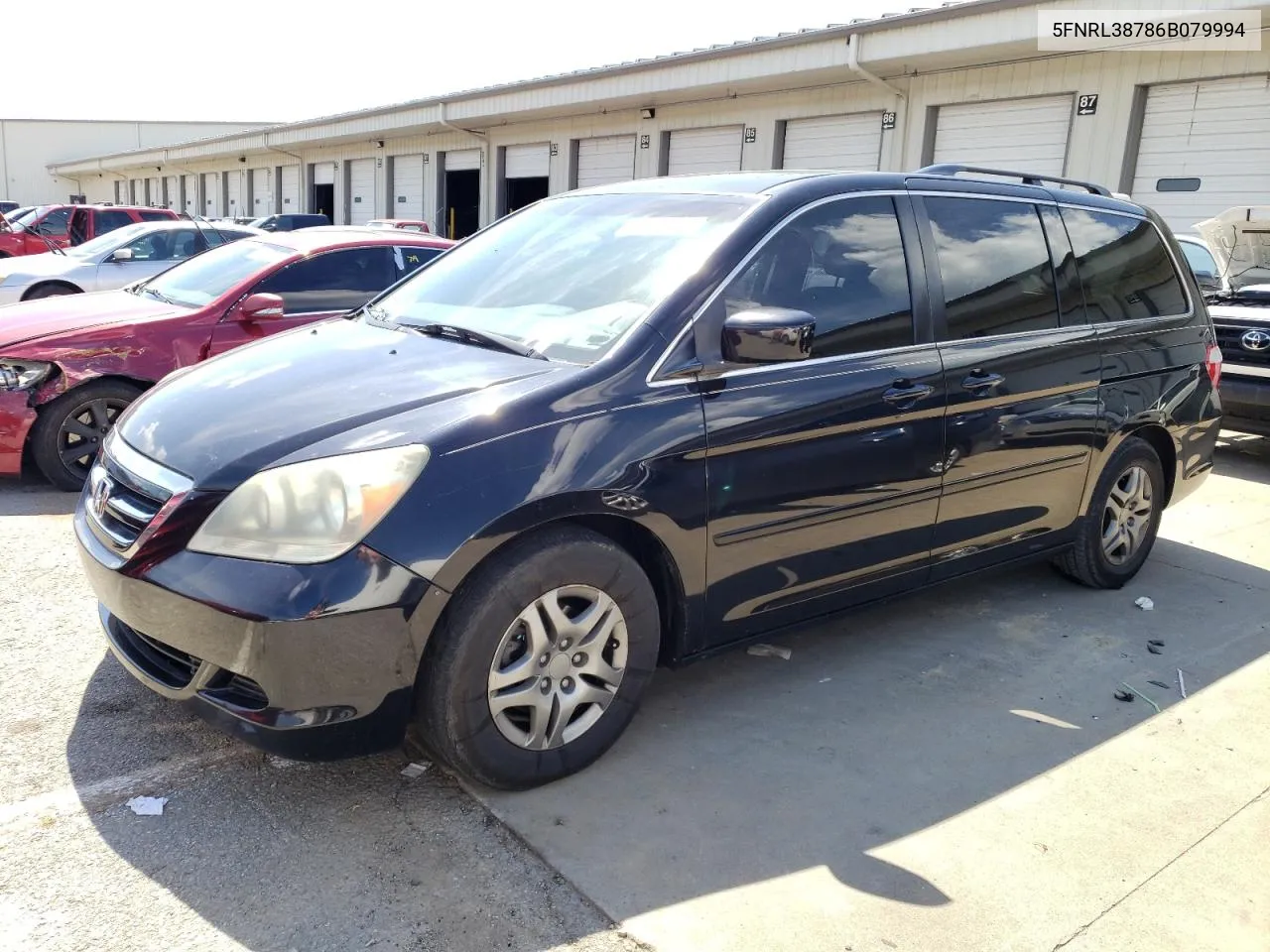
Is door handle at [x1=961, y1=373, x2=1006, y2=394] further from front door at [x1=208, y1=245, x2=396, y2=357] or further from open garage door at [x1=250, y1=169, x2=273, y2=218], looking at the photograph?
open garage door at [x1=250, y1=169, x2=273, y2=218]

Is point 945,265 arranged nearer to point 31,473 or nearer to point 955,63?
point 31,473

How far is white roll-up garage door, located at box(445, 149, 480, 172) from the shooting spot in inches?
949

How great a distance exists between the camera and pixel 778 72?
49.0 feet

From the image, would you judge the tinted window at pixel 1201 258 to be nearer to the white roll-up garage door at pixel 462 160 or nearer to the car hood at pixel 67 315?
the car hood at pixel 67 315

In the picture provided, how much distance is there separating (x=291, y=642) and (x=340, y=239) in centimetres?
509

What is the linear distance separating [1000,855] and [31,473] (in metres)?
6.09

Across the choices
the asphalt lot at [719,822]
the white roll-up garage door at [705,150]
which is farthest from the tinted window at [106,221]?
the asphalt lot at [719,822]

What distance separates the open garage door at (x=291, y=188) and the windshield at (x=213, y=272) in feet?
94.5

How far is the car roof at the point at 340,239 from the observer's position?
6836 millimetres

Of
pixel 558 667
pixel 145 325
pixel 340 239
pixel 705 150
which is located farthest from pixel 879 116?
pixel 558 667

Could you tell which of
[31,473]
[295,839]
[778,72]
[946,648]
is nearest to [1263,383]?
[946,648]

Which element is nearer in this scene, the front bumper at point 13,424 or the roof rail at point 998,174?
the roof rail at point 998,174

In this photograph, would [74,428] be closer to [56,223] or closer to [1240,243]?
[1240,243]

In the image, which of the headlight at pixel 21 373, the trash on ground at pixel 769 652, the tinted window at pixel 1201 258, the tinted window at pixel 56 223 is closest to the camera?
the trash on ground at pixel 769 652
